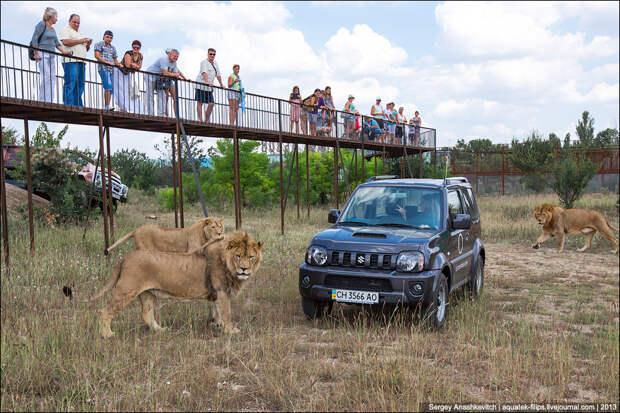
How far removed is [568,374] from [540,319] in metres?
2.43

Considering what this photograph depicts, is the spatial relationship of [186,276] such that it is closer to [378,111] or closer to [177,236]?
[177,236]

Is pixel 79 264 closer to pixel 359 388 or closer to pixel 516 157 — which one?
pixel 359 388

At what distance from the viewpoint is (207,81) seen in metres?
14.3

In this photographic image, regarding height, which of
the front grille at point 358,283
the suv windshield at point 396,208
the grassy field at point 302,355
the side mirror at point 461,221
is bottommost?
the grassy field at point 302,355

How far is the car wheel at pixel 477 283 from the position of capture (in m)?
8.29

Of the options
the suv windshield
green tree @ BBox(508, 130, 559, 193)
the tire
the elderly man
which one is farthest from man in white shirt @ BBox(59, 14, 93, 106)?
green tree @ BBox(508, 130, 559, 193)

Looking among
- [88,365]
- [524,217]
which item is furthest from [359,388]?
[524,217]

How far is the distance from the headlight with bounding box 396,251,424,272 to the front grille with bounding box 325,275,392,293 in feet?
0.77

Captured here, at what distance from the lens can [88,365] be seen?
4859 mm

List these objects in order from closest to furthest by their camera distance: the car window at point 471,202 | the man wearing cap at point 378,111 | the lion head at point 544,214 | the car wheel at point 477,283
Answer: the car wheel at point 477,283
the car window at point 471,202
the lion head at point 544,214
the man wearing cap at point 378,111

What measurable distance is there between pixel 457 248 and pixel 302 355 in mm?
2880

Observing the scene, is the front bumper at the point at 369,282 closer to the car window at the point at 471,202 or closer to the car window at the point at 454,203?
the car window at the point at 454,203

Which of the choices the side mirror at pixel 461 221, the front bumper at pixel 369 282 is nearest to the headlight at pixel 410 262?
the front bumper at pixel 369 282

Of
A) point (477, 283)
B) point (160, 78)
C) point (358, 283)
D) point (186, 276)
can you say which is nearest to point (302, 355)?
point (358, 283)
